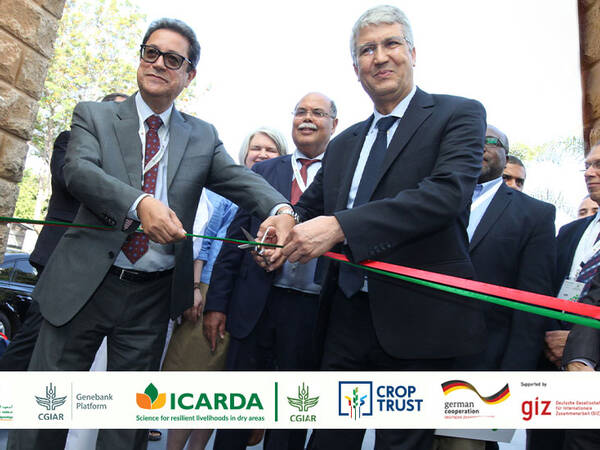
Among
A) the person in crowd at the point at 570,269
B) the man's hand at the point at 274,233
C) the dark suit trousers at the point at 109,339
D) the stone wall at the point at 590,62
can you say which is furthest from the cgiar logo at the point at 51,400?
the stone wall at the point at 590,62

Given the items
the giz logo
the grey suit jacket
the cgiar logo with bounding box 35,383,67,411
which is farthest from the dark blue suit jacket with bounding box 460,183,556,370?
the cgiar logo with bounding box 35,383,67,411

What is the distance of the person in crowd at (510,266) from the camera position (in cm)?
254

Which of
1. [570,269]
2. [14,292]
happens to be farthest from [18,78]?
[14,292]

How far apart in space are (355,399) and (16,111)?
245 cm

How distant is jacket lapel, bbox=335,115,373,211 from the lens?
2.14 meters

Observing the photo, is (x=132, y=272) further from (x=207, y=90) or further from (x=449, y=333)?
(x=207, y=90)

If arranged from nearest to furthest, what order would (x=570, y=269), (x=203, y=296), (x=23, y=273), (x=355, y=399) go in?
(x=355, y=399) < (x=570, y=269) < (x=203, y=296) < (x=23, y=273)

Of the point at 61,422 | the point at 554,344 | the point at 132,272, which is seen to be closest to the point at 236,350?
the point at 132,272

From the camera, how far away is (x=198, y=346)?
3.17 m

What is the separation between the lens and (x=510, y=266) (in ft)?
8.86

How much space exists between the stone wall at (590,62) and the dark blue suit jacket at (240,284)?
1763 millimetres

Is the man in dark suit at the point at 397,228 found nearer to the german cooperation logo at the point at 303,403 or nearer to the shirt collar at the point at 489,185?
the german cooperation logo at the point at 303,403

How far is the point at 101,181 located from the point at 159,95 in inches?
20.1

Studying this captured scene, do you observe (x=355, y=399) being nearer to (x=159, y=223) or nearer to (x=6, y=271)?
(x=159, y=223)
